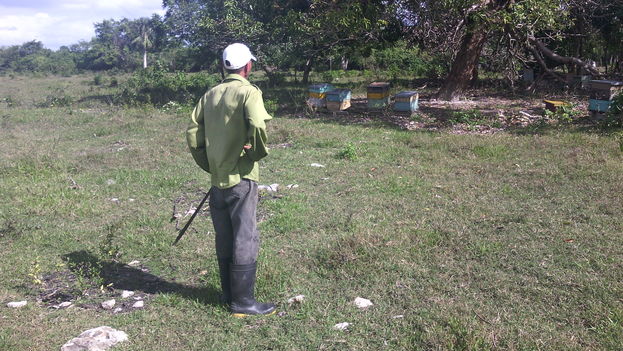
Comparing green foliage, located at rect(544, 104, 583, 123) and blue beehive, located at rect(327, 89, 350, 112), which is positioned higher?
blue beehive, located at rect(327, 89, 350, 112)

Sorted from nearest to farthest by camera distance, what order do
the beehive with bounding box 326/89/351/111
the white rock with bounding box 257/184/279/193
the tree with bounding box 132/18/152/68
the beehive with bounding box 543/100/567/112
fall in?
the white rock with bounding box 257/184/279/193 → the beehive with bounding box 543/100/567/112 → the beehive with bounding box 326/89/351/111 → the tree with bounding box 132/18/152/68

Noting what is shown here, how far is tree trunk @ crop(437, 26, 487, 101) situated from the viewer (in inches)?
547

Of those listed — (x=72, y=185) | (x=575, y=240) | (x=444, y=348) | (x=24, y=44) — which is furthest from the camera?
(x=24, y=44)

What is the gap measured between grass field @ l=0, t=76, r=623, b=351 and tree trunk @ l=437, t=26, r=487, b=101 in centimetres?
523

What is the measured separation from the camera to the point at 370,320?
3.77 m

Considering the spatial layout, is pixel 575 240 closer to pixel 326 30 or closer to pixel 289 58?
pixel 326 30

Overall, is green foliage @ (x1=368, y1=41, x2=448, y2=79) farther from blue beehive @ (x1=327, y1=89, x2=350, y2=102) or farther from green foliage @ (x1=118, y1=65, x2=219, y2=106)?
green foliage @ (x1=118, y1=65, x2=219, y2=106)

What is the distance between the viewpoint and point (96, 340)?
3.55 m

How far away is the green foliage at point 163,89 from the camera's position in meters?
19.8

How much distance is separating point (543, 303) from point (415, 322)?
1.00 metres

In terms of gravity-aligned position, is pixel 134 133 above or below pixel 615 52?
below

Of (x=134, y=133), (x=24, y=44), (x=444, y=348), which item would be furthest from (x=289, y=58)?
(x=24, y=44)

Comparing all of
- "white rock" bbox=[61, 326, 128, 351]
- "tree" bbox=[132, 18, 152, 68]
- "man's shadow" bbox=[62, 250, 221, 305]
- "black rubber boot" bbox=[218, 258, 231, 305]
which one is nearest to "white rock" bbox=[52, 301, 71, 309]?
"man's shadow" bbox=[62, 250, 221, 305]

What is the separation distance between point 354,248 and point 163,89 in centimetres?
1840
